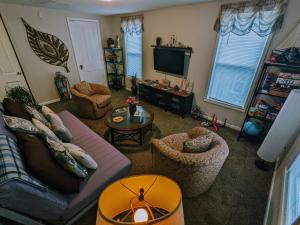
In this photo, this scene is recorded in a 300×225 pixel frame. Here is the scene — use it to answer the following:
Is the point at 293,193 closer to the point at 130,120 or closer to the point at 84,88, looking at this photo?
the point at 130,120

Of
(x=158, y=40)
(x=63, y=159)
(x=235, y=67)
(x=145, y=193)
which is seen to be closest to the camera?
(x=145, y=193)

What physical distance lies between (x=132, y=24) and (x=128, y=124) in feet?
10.5

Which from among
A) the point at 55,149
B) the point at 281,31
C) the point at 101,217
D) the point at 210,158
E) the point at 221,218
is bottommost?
the point at 221,218

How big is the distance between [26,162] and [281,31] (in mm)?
3463

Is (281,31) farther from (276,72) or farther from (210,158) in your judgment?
(210,158)

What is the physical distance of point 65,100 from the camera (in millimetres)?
4309

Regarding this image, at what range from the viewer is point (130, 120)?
8.25ft

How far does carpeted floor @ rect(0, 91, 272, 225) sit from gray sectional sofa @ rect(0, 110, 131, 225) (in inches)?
16.3

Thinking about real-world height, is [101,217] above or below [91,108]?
above

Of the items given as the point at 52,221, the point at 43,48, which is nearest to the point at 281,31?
the point at 52,221

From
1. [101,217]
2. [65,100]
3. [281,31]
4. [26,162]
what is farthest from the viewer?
[65,100]

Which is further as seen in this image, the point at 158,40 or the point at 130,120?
the point at 158,40

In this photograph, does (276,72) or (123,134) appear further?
(123,134)

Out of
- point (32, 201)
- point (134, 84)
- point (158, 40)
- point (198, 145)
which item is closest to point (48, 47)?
point (134, 84)
